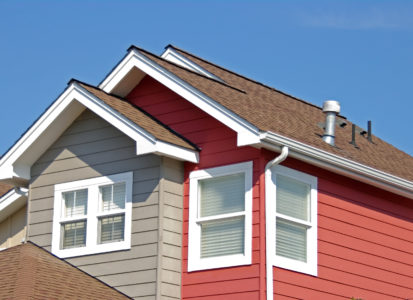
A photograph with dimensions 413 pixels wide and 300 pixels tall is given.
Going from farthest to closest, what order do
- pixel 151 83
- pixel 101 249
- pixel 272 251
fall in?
1. pixel 151 83
2. pixel 101 249
3. pixel 272 251

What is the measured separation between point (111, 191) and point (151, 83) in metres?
2.28

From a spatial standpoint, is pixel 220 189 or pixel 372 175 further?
pixel 372 175

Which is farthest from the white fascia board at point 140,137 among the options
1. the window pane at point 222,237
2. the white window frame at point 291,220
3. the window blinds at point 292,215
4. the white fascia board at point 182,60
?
the white fascia board at point 182,60

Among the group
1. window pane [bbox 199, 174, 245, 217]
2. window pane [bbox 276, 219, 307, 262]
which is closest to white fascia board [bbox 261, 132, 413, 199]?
window pane [bbox 199, 174, 245, 217]

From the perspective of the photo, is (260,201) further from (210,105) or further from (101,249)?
(101,249)

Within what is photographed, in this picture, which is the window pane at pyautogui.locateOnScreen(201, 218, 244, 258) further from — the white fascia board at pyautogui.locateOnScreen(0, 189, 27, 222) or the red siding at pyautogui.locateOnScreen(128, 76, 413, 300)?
the white fascia board at pyautogui.locateOnScreen(0, 189, 27, 222)

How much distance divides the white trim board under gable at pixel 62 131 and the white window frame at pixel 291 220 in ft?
5.12

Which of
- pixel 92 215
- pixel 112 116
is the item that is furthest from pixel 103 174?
pixel 112 116

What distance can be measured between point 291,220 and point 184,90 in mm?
2988

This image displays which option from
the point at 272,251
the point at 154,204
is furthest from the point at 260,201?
the point at 154,204

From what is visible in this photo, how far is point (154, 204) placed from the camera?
15.6 m

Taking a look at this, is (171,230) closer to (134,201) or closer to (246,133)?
(134,201)

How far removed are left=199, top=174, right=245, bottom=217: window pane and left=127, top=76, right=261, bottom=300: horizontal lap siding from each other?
0.91ft

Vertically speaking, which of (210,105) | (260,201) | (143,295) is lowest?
(143,295)
